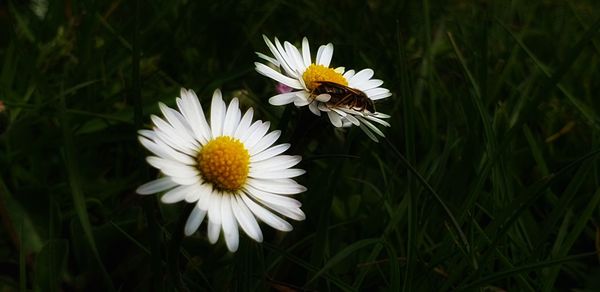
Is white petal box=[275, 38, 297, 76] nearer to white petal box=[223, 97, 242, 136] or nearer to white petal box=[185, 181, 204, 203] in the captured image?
white petal box=[223, 97, 242, 136]

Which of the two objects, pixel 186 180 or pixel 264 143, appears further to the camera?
pixel 264 143

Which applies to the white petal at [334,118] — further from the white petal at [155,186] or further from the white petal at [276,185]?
the white petal at [155,186]

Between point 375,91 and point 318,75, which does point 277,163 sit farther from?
point 375,91

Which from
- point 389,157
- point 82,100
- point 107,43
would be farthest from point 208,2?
point 389,157

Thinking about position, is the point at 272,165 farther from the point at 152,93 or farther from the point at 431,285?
the point at 152,93

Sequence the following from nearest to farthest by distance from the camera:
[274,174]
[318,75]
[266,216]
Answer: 1. [266,216]
2. [274,174]
3. [318,75]

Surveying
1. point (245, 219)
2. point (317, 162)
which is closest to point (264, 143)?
point (245, 219)
